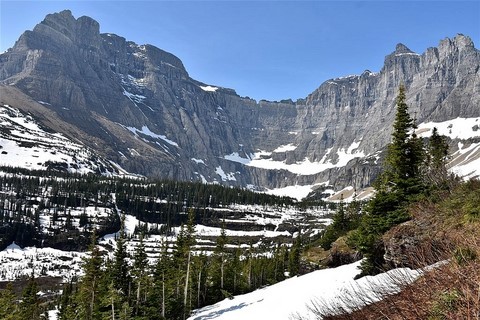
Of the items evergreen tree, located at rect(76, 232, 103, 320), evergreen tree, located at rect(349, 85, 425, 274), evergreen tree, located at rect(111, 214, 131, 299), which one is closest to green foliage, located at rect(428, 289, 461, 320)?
evergreen tree, located at rect(349, 85, 425, 274)

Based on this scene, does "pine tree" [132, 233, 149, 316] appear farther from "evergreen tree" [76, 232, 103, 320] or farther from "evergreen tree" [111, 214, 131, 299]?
"evergreen tree" [76, 232, 103, 320]

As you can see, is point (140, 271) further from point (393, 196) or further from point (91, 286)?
point (393, 196)

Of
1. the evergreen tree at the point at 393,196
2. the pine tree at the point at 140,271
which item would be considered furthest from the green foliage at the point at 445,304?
the pine tree at the point at 140,271

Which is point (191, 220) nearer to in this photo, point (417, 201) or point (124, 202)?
point (417, 201)

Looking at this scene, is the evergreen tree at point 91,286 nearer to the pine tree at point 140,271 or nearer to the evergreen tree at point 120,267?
the evergreen tree at point 120,267

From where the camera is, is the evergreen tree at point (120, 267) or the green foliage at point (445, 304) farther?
the evergreen tree at point (120, 267)

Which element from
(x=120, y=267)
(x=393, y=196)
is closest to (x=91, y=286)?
(x=120, y=267)

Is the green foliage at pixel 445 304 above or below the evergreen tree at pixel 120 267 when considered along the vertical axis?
above

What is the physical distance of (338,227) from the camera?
6381 cm

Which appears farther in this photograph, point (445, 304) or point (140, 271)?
point (140, 271)

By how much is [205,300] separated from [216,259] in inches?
269

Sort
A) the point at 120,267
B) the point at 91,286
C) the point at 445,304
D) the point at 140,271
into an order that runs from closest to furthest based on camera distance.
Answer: the point at 445,304
the point at 91,286
the point at 120,267
the point at 140,271

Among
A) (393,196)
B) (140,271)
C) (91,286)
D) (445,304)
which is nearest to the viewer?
(445,304)

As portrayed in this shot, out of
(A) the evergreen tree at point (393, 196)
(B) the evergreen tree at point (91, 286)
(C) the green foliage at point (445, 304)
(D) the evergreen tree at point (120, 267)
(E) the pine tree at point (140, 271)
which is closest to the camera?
(C) the green foliage at point (445, 304)
